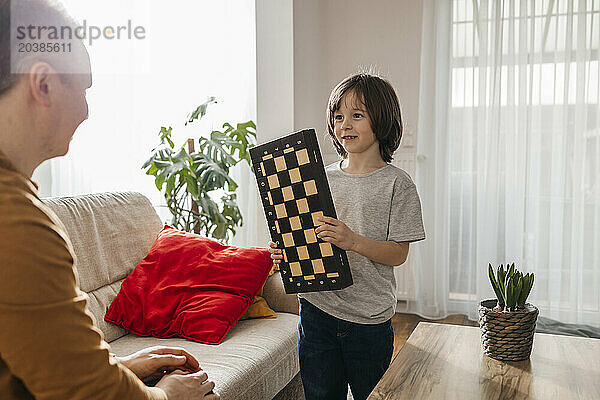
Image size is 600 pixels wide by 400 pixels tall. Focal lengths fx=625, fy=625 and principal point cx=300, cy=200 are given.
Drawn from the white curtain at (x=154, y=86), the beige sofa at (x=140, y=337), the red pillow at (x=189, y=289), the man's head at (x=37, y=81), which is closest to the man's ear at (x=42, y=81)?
the man's head at (x=37, y=81)

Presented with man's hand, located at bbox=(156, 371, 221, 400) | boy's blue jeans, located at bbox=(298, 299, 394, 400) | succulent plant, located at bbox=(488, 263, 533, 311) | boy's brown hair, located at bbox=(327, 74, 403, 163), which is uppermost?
boy's brown hair, located at bbox=(327, 74, 403, 163)

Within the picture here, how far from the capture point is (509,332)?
1438 mm

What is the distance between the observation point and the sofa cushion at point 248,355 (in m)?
1.84

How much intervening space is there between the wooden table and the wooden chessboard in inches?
11.2

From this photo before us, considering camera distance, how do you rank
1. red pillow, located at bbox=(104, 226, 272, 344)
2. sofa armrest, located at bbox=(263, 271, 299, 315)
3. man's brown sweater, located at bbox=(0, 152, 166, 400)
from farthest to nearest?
sofa armrest, located at bbox=(263, 271, 299, 315) < red pillow, located at bbox=(104, 226, 272, 344) < man's brown sweater, located at bbox=(0, 152, 166, 400)

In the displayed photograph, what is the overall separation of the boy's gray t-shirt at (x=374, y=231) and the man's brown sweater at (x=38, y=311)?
0.97m

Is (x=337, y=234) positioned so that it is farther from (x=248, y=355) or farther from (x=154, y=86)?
(x=154, y=86)

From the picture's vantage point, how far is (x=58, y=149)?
0.83 metres

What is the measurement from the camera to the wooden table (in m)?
1.29

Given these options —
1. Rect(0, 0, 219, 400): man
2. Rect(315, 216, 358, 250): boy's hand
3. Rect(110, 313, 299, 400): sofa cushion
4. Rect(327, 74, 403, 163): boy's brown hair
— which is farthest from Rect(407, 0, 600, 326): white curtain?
Rect(0, 0, 219, 400): man

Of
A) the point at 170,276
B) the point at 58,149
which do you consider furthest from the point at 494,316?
the point at 170,276

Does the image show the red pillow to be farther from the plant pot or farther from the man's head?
the man's head

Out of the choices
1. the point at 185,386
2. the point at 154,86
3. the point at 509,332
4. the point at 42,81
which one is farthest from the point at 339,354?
the point at 154,86

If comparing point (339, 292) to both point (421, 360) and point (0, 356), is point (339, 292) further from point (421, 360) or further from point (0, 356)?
point (0, 356)
